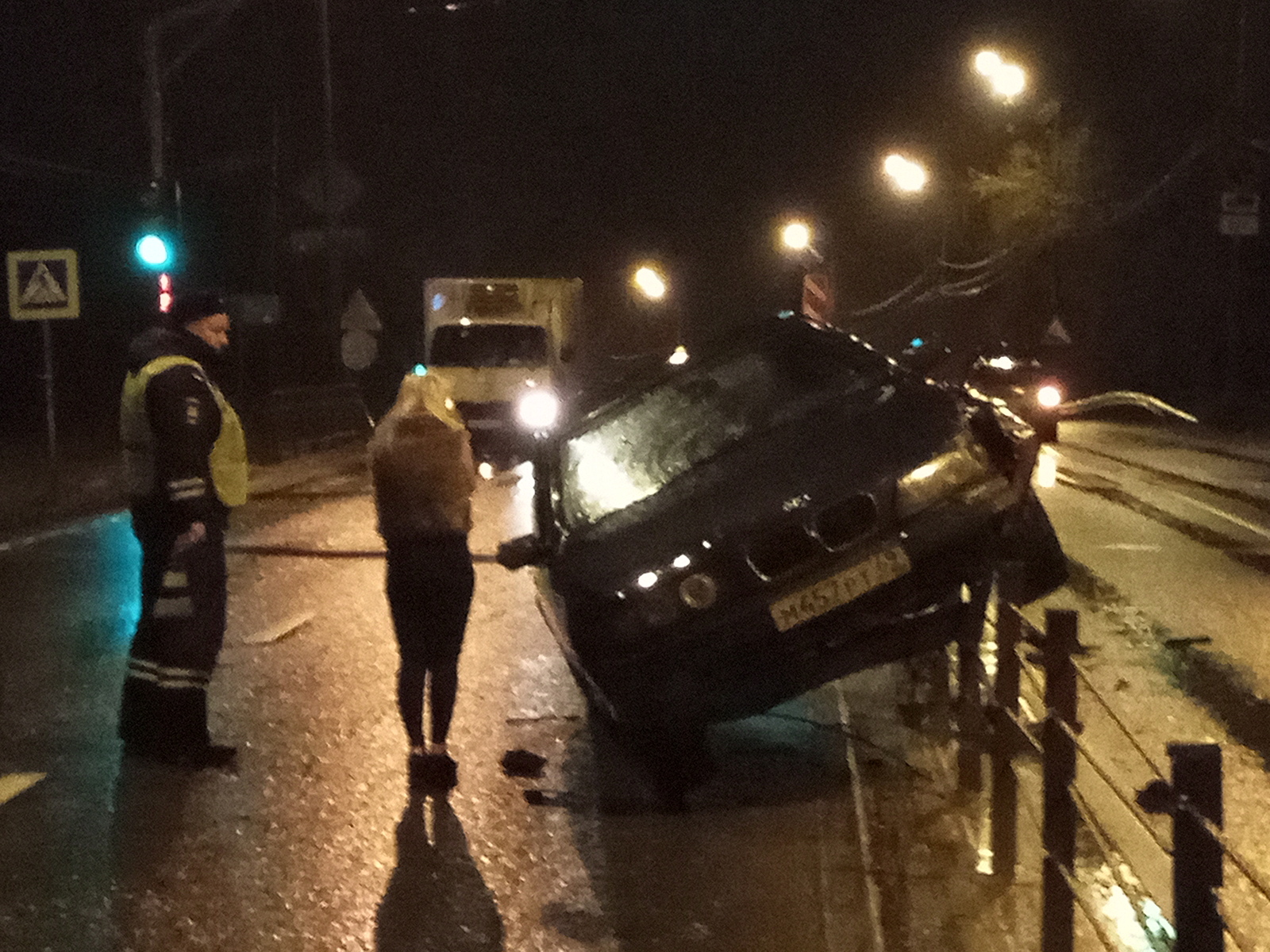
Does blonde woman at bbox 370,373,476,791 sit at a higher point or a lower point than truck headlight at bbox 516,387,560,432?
lower

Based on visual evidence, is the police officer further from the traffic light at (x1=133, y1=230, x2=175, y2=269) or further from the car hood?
the traffic light at (x1=133, y1=230, x2=175, y2=269)

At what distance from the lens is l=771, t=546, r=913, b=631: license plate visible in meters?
6.22

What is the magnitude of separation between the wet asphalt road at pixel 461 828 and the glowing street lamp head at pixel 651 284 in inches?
1318

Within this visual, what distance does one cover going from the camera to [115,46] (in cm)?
3600

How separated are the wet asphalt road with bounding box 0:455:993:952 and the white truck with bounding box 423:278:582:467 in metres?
14.0

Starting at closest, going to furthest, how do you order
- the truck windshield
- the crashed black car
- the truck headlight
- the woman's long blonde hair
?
the crashed black car
the woman's long blonde hair
the truck headlight
the truck windshield

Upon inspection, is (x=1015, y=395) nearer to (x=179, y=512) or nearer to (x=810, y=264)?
(x=810, y=264)

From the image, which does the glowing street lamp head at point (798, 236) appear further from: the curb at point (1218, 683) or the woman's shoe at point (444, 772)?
the woman's shoe at point (444, 772)

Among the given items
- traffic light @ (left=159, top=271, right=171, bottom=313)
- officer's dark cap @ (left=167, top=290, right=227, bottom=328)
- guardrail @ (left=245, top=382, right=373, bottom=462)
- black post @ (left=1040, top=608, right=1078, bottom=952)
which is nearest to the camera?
black post @ (left=1040, top=608, right=1078, bottom=952)

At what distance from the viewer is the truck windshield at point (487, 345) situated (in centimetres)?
2481

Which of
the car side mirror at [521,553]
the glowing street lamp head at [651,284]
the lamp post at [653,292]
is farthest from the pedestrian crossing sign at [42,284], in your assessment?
the glowing street lamp head at [651,284]

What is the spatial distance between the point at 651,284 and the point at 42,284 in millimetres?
26480

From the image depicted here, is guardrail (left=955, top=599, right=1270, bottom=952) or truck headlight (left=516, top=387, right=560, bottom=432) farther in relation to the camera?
truck headlight (left=516, top=387, right=560, bottom=432)

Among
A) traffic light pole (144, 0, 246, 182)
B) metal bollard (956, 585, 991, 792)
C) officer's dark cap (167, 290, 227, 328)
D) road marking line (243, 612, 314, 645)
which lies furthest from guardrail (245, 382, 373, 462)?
metal bollard (956, 585, 991, 792)
